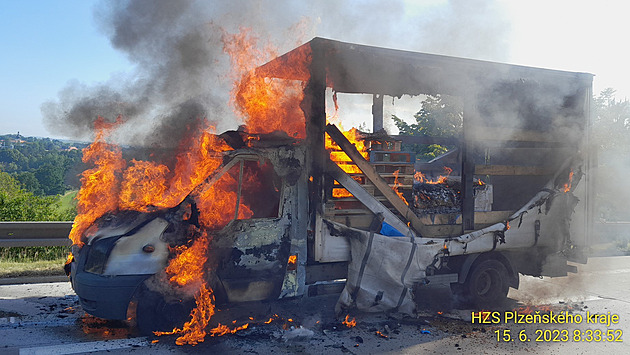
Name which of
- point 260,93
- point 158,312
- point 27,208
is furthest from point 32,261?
point 260,93

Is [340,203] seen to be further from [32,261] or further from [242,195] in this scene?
[32,261]

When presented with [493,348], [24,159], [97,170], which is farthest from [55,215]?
[24,159]

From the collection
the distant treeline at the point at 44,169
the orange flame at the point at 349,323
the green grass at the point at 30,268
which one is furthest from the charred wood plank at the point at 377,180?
the green grass at the point at 30,268

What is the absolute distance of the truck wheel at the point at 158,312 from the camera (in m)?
5.04

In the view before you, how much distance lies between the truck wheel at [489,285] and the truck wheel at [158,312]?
4201mm

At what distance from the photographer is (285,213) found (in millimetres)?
5809

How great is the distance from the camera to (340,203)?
6277 millimetres

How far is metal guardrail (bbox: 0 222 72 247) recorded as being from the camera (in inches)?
332

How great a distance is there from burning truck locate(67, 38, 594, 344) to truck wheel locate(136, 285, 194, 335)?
0.05 feet

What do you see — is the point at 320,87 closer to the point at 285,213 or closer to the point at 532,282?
the point at 285,213

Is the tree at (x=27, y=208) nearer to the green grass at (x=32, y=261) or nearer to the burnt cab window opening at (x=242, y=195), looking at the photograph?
the green grass at (x=32, y=261)

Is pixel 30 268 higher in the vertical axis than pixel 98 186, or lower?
lower

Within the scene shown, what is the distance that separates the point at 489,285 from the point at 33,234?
8096 mm

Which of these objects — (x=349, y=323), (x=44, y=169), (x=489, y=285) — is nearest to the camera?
(x=349, y=323)
